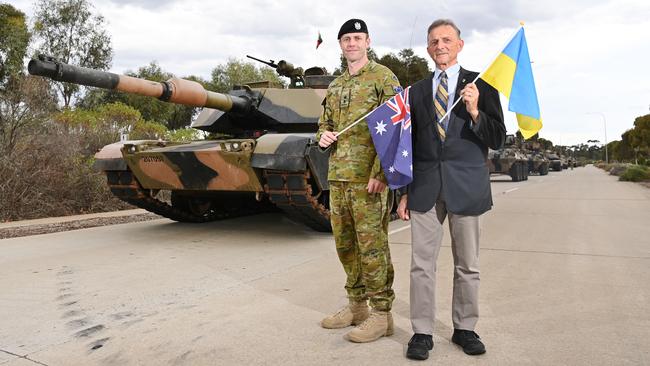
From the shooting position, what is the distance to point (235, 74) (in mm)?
44469

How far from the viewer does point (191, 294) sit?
457 cm

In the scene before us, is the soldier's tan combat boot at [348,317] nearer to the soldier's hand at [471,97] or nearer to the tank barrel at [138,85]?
the soldier's hand at [471,97]

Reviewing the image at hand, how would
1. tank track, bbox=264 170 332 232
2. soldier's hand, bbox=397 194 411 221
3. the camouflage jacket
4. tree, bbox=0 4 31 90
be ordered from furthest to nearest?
tree, bbox=0 4 31 90
tank track, bbox=264 170 332 232
the camouflage jacket
soldier's hand, bbox=397 194 411 221

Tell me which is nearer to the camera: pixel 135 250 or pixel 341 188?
pixel 341 188

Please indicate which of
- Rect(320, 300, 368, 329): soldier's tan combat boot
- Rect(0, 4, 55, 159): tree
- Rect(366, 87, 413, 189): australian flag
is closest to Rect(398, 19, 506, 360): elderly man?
Rect(366, 87, 413, 189): australian flag

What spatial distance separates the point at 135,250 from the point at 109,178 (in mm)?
2150

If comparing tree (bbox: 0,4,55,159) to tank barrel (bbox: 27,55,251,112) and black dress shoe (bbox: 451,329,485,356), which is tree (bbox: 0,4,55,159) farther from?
black dress shoe (bbox: 451,329,485,356)

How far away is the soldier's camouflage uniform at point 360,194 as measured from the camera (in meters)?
3.50

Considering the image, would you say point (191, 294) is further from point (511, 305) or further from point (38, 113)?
point (38, 113)

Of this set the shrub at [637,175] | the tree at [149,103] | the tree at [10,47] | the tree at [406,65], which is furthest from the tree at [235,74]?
the shrub at [637,175]

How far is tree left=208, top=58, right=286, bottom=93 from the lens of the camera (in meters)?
44.3

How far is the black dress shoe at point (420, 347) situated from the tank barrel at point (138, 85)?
13.6 ft

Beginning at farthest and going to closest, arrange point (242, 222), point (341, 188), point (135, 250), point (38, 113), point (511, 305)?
point (38, 113)
point (242, 222)
point (135, 250)
point (511, 305)
point (341, 188)

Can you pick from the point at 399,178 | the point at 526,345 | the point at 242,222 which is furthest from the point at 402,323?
the point at 242,222
